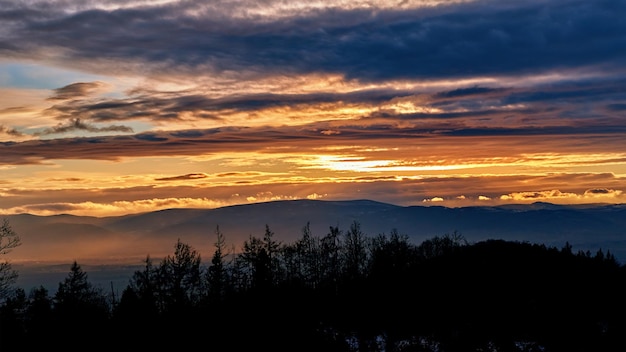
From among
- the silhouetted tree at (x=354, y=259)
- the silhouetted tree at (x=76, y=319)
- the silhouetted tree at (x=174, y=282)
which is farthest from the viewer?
the silhouetted tree at (x=354, y=259)

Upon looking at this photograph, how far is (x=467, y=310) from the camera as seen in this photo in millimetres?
91062

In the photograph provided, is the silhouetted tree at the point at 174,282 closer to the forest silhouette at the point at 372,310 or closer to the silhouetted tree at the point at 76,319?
the forest silhouette at the point at 372,310

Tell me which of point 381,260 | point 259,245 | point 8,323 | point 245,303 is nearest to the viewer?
point 8,323

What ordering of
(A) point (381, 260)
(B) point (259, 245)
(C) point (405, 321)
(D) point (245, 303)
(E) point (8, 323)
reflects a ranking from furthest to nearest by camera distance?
1. (B) point (259, 245)
2. (A) point (381, 260)
3. (D) point (245, 303)
4. (C) point (405, 321)
5. (E) point (8, 323)

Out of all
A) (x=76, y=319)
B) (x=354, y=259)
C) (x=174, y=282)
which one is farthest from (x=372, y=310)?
(x=354, y=259)

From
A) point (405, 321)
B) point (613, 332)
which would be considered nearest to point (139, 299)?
point (405, 321)

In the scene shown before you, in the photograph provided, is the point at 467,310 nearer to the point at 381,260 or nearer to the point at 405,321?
Answer: the point at 405,321

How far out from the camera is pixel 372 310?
94062 mm

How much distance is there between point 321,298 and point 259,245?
23.3 meters

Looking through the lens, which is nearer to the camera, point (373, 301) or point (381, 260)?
point (373, 301)

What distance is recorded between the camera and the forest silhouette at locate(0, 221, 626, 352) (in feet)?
272

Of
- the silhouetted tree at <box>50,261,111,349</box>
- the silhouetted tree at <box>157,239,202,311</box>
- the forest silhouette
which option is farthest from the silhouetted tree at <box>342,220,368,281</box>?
the silhouetted tree at <box>50,261,111,349</box>

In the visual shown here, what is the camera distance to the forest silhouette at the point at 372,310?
82.9m

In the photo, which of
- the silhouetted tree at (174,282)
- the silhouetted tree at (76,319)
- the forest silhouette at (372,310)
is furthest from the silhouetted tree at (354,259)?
the silhouetted tree at (76,319)
